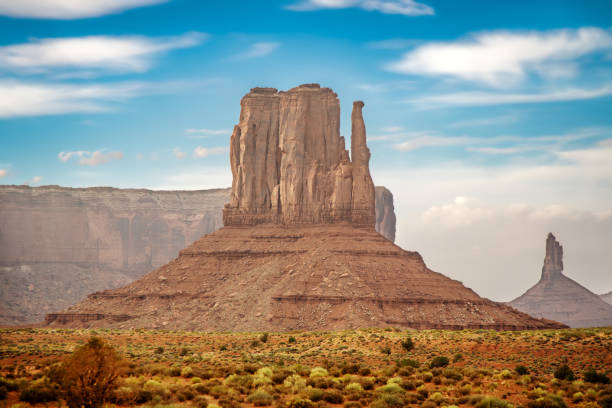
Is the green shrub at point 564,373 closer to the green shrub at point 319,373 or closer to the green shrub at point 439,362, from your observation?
the green shrub at point 439,362

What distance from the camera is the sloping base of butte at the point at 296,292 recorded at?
12050cm

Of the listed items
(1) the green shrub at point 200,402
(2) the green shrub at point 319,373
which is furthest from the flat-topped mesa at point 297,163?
(1) the green shrub at point 200,402

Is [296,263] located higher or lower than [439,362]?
higher

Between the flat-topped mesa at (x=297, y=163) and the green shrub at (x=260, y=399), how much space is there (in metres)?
94.3

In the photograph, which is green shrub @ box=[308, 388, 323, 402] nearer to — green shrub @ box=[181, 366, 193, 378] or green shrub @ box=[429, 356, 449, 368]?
green shrub @ box=[181, 366, 193, 378]

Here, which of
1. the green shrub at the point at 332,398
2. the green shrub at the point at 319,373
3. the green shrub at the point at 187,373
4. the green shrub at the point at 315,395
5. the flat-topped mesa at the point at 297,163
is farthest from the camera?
the flat-topped mesa at the point at 297,163

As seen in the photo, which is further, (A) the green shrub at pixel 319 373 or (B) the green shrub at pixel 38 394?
(A) the green shrub at pixel 319 373

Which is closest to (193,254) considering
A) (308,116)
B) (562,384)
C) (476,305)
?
(308,116)

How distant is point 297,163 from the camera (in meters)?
150

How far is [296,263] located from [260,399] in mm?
85398

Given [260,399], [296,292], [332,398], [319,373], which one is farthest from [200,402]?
[296,292]

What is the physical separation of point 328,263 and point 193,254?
2478cm

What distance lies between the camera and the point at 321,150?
493 ft

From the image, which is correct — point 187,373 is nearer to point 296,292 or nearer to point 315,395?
point 315,395
